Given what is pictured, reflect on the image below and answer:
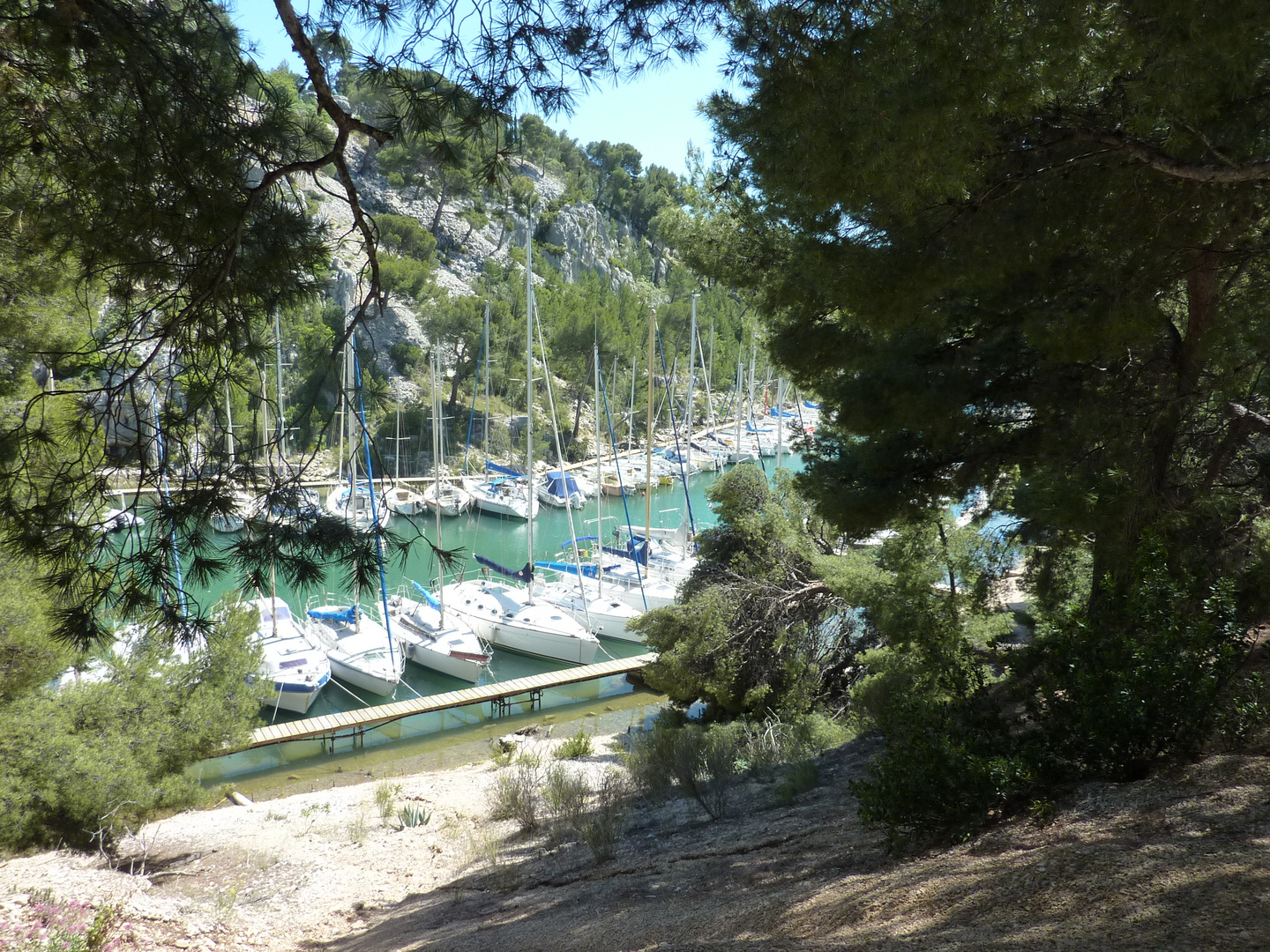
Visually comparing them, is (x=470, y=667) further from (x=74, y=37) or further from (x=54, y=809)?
(x=74, y=37)

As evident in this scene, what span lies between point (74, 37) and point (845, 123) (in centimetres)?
301

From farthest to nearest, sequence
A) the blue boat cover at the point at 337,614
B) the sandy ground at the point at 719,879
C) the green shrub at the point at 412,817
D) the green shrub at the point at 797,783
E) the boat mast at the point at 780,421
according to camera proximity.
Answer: the boat mast at the point at 780,421 → the blue boat cover at the point at 337,614 → the green shrub at the point at 412,817 → the green shrub at the point at 797,783 → the sandy ground at the point at 719,879

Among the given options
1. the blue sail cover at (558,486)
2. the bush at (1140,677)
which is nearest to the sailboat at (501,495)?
the blue sail cover at (558,486)

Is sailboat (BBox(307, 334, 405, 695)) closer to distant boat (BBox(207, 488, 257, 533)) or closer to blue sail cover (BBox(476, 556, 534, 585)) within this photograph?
blue sail cover (BBox(476, 556, 534, 585))

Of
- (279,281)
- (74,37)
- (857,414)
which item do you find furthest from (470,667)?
(74,37)

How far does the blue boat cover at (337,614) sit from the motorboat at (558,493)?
13.1 metres

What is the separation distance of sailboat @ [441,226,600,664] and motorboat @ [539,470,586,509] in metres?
10.5

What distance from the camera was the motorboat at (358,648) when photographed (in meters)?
14.9

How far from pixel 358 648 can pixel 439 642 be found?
1483 mm

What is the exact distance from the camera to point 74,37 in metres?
3.19

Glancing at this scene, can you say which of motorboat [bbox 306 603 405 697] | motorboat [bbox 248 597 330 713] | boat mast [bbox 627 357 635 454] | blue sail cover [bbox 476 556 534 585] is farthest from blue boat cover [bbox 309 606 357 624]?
boat mast [bbox 627 357 635 454]

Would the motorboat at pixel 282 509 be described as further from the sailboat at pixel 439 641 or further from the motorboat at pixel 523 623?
the motorboat at pixel 523 623

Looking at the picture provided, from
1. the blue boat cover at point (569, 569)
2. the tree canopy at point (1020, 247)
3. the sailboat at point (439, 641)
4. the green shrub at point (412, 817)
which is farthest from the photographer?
the blue boat cover at point (569, 569)

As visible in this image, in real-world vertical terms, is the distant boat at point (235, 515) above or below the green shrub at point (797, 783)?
above
